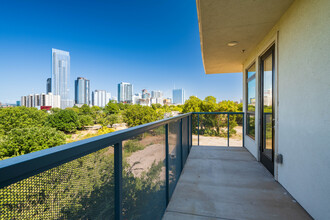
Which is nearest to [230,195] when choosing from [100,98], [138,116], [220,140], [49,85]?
[220,140]

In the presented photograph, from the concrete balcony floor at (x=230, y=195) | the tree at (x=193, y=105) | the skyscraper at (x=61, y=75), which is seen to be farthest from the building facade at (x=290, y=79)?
the skyscraper at (x=61, y=75)

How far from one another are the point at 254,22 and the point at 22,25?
2421 inches

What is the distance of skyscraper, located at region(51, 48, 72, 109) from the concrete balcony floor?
9910 cm

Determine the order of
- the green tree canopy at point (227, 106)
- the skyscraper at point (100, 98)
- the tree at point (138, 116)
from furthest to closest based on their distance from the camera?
the skyscraper at point (100, 98)
the tree at point (138, 116)
the green tree canopy at point (227, 106)

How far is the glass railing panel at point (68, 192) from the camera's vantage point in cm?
40

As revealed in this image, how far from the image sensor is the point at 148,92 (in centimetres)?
11569

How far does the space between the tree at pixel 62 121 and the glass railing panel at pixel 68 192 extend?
1282 inches

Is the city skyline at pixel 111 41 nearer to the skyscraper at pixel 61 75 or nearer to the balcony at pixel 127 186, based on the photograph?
the balcony at pixel 127 186

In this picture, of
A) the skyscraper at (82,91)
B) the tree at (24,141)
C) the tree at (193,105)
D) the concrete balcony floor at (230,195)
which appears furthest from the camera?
the skyscraper at (82,91)

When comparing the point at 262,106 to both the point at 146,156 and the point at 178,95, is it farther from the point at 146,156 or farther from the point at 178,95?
the point at 178,95

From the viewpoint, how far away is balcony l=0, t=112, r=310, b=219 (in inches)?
16.6

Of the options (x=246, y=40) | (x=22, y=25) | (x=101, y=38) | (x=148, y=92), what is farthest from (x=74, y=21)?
(x=148, y=92)

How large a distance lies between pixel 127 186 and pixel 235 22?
2800 mm

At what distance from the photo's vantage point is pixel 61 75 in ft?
295
